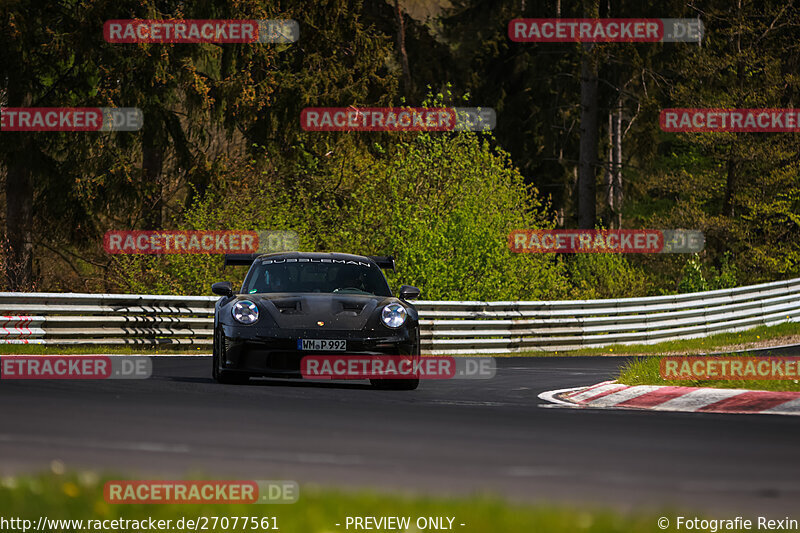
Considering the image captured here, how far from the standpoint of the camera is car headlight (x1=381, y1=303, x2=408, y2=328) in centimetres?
1519

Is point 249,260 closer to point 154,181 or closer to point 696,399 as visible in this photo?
point 696,399

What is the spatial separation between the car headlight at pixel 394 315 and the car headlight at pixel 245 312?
145 centimetres

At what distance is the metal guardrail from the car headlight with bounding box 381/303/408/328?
9336 mm

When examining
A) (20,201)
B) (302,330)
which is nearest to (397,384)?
(302,330)

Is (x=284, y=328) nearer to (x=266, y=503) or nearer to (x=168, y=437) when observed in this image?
(x=168, y=437)

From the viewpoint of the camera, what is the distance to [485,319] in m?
28.9

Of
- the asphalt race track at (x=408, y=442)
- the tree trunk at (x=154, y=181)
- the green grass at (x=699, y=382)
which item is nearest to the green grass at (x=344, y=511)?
the asphalt race track at (x=408, y=442)

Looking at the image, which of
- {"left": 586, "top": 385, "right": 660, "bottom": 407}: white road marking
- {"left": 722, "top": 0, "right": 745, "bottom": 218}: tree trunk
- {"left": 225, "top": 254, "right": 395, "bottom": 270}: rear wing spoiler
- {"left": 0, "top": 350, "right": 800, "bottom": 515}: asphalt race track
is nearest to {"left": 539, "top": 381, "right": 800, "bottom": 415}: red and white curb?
{"left": 586, "top": 385, "right": 660, "bottom": 407}: white road marking

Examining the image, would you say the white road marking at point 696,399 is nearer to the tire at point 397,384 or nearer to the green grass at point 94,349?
the tire at point 397,384

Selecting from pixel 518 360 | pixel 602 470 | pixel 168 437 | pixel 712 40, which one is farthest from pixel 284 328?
pixel 712 40

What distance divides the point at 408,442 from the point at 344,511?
11.8 ft

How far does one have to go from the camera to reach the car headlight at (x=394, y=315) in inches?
598

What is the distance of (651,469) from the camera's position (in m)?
8.89

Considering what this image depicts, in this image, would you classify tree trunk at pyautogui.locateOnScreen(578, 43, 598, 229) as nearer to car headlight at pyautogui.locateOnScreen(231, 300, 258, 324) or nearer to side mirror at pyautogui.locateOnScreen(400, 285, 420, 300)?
side mirror at pyautogui.locateOnScreen(400, 285, 420, 300)
